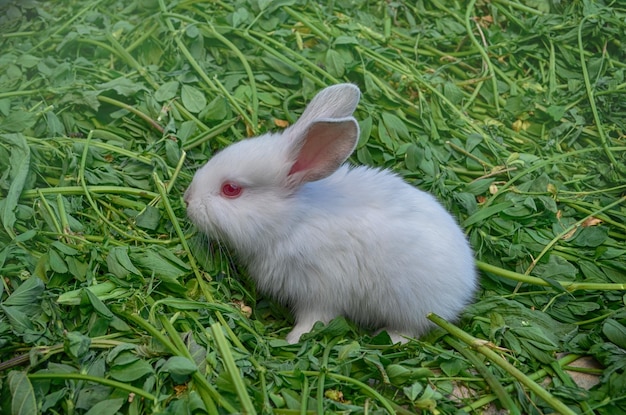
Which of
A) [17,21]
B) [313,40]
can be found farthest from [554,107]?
[17,21]

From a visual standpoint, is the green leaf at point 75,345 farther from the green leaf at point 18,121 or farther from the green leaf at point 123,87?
the green leaf at point 123,87

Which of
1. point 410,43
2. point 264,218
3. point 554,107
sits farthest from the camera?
point 410,43

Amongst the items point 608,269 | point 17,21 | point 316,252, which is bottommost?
point 608,269

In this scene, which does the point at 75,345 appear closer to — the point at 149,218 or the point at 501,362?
the point at 149,218

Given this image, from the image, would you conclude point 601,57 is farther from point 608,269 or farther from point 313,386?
point 313,386

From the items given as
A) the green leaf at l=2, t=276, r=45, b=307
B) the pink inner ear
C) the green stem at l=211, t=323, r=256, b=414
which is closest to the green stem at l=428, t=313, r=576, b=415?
the pink inner ear

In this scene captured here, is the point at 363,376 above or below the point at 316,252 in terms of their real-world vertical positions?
below

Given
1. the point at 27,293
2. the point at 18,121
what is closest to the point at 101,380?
the point at 27,293

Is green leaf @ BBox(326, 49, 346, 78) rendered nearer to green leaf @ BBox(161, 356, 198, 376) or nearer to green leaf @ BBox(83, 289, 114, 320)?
green leaf @ BBox(83, 289, 114, 320)
